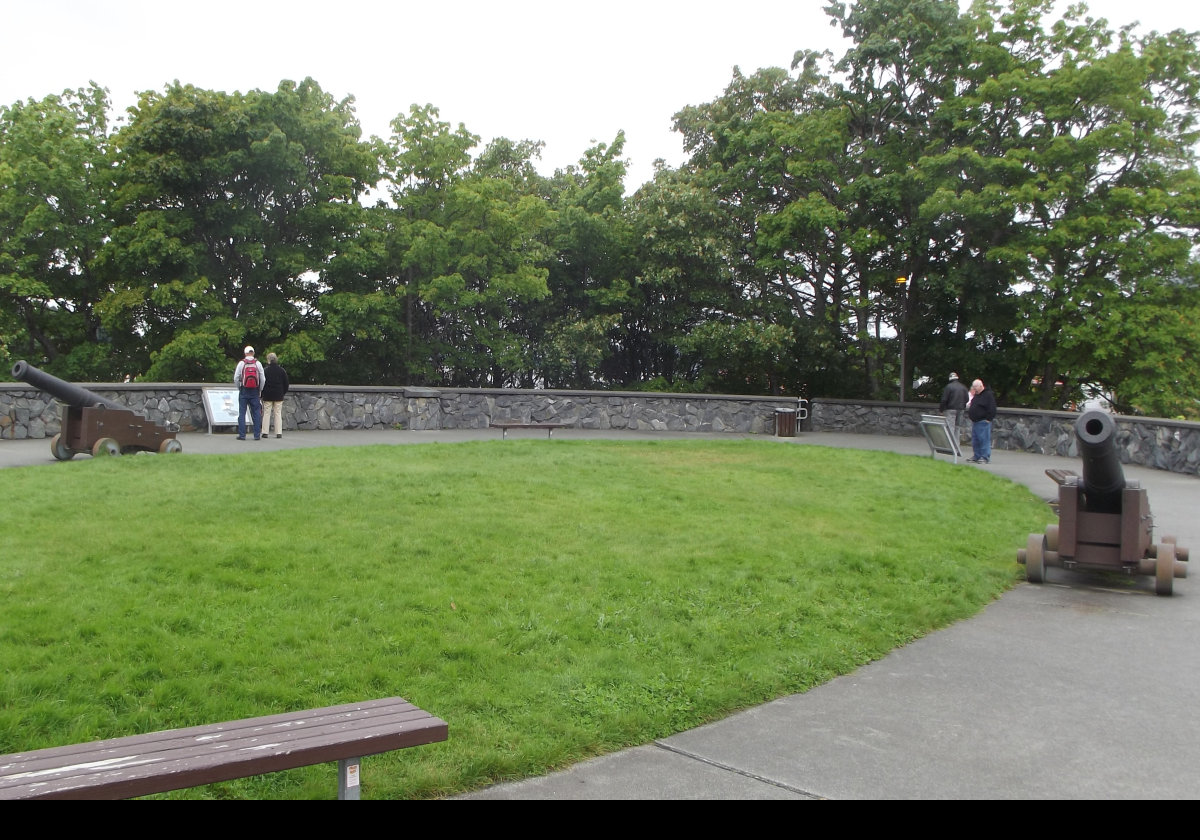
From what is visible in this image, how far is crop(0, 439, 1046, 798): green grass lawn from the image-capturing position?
4.51 m

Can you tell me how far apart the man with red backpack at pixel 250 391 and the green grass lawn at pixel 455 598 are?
560 centimetres

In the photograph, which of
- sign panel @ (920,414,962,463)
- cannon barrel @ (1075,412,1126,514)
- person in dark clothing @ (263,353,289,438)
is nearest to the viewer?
cannon barrel @ (1075,412,1126,514)

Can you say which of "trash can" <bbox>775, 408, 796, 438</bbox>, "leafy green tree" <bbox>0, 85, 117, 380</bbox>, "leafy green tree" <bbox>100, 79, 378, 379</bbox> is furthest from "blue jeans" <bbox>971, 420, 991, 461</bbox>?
"leafy green tree" <bbox>0, 85, 117, 380</bbox>

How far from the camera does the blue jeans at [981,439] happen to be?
18.7 m

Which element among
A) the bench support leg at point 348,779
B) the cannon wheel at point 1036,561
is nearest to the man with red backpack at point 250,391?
the cannon wheel at point 1036,561

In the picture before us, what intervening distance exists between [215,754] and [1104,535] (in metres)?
7.49

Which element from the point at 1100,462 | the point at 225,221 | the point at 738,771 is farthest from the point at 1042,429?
the point at 225,221

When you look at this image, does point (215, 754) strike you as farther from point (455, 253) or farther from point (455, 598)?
point (455, 253)

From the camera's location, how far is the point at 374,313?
27.9m

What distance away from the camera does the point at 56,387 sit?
13469mm

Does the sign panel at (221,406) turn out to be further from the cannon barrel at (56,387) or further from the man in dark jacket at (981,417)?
the man in dark jacket at (981,417)

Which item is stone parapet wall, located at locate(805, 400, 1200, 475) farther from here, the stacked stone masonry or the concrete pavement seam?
the concrete pavement seam

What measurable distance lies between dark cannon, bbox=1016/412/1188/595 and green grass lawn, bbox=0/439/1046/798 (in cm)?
50

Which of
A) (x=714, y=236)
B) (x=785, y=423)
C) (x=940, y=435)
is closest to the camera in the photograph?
(x=940, y=435)
